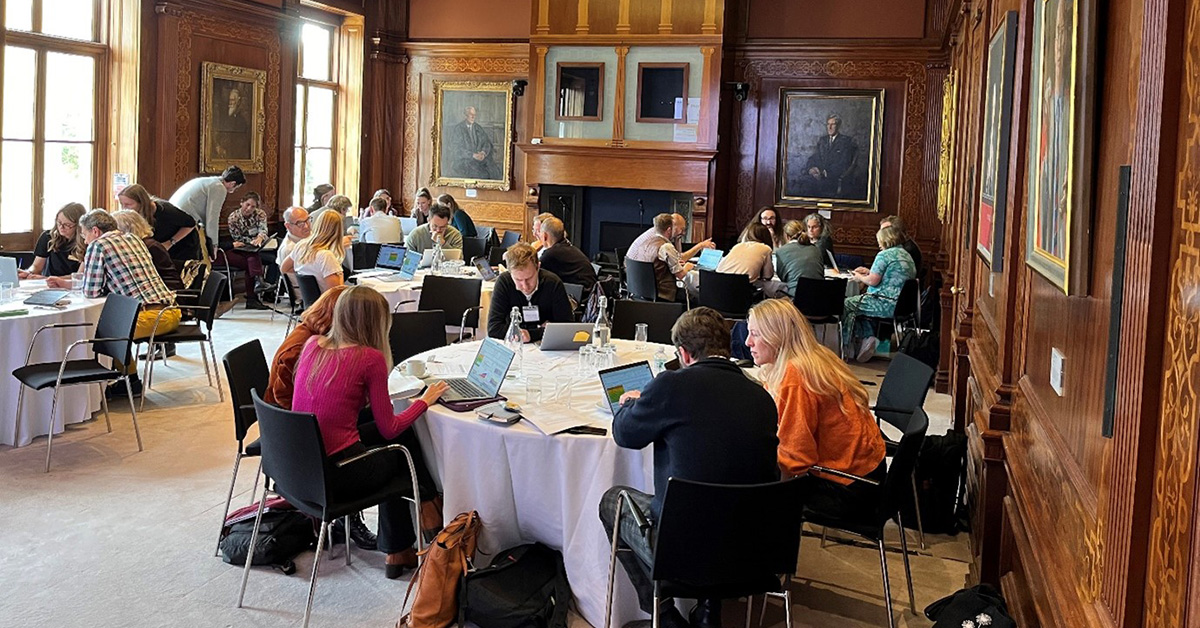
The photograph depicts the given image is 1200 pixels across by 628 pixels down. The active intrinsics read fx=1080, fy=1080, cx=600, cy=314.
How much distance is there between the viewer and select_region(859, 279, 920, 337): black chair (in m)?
9.09

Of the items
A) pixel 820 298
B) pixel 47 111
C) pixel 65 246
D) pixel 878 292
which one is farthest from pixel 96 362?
pixel 878 292

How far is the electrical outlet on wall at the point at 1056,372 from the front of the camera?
2734mm

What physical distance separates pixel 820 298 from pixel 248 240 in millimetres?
6253

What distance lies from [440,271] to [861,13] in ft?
21.2

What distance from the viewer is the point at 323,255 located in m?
7.38

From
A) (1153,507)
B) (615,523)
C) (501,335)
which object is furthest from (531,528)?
(1153,507)

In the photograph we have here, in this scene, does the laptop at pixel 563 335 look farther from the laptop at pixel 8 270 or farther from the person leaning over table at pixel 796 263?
the person leaning over table at pixel 796 263

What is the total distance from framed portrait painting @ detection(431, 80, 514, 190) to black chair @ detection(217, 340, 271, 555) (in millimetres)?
9596

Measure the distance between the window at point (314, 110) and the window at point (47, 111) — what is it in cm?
297

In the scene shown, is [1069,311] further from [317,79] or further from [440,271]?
[317,79]

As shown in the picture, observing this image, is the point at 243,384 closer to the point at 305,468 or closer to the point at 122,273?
the point at 305,468

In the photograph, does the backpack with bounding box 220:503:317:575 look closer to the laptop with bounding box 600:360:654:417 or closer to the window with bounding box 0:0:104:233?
the laptop with bounding box 600:360:654:417

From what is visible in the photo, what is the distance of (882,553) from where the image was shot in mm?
3914

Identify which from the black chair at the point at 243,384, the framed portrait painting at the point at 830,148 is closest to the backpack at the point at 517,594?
the black chair at the point at 243,384
